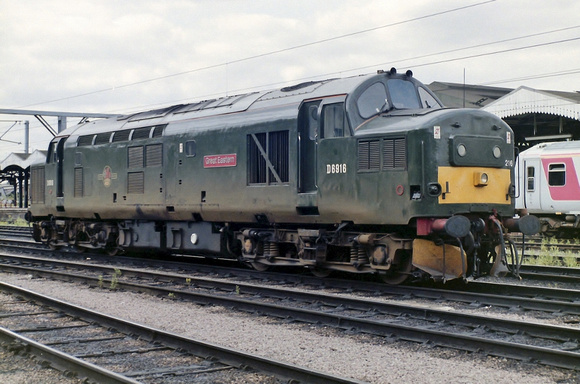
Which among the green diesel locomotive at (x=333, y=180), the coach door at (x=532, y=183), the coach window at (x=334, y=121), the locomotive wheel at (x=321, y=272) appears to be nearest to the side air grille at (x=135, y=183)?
the green diesel locomotive at (x=333, y=180)

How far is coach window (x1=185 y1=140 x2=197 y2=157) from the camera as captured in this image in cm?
1499

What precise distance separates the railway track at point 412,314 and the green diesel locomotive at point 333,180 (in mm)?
961

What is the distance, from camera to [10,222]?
1732 inches

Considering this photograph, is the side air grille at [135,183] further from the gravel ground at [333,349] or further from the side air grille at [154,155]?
the gravel ground at [333,349]

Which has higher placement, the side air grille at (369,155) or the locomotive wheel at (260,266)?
the side air grille at (369,155)

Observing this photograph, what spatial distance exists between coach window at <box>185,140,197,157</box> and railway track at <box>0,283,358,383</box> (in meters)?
5.74

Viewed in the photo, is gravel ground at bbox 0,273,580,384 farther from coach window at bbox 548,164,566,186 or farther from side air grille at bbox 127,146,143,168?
coach window at bbox 548,164,566,186

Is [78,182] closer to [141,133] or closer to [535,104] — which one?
[141,133]

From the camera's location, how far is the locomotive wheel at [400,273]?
11375mm

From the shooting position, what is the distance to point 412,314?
9305 millimetres

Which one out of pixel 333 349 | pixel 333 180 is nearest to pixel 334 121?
pixel 333 180


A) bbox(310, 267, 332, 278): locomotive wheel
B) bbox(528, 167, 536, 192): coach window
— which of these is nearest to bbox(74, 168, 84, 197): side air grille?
bbox(310, 267, 332, 278): locomotive wheel

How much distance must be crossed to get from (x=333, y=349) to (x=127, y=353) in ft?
7.55

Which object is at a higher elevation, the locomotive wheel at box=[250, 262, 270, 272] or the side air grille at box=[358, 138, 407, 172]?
the side air grille at box=[358, 138, 407, 172]
